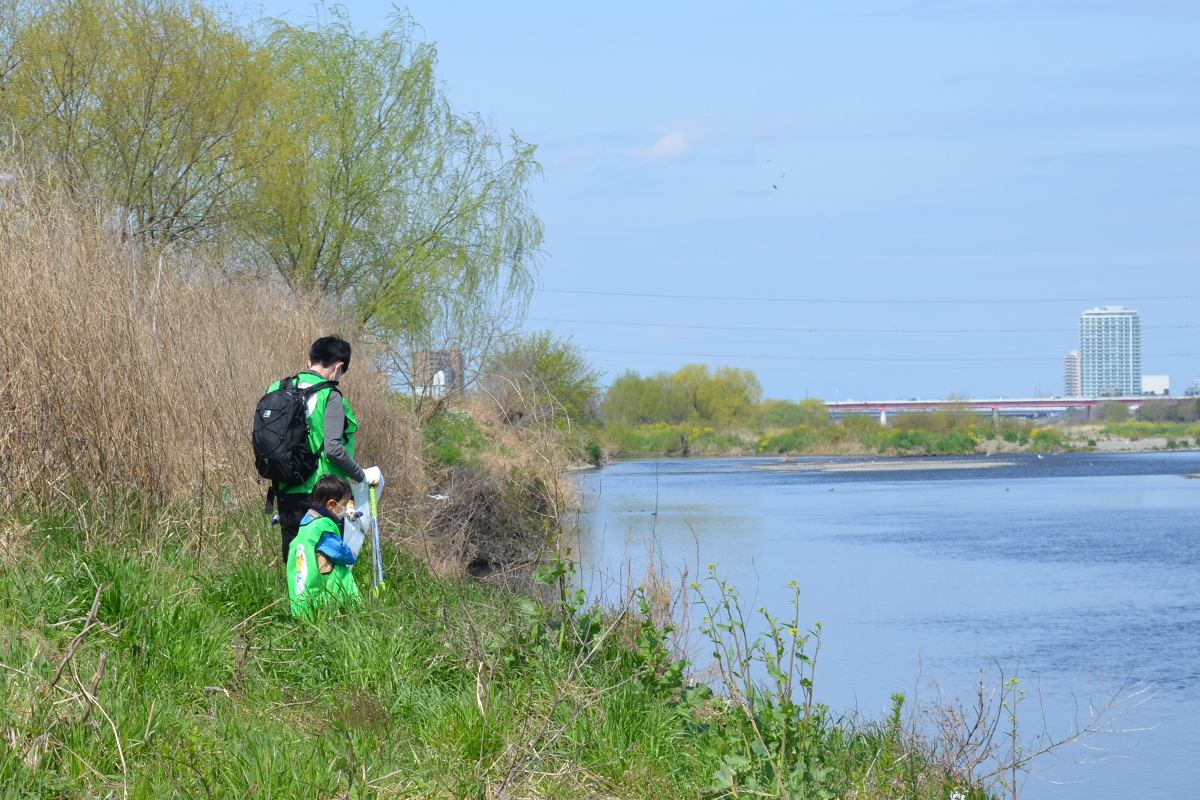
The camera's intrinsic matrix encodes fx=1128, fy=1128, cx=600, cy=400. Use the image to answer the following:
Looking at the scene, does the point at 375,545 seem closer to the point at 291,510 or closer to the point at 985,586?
the point at 291,510

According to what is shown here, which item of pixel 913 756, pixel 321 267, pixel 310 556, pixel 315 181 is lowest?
pixel 913 756

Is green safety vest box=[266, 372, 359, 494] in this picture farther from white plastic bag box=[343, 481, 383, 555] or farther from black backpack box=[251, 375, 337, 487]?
white plastic bag box=[343, 481, 383, 555]

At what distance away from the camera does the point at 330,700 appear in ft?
17.9

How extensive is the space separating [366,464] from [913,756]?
317 inches

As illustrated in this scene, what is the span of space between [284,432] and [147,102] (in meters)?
13.0

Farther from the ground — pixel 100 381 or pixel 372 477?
pixel 100 381

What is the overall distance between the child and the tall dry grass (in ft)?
4.10

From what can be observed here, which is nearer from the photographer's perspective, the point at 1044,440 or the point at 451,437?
the point at 451,437

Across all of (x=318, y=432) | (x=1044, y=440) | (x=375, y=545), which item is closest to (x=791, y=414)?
(x=1044, y=440)

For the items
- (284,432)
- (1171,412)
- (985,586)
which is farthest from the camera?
(1171,412)

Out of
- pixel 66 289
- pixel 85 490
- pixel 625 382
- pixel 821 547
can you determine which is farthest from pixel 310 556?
pixel 625 382

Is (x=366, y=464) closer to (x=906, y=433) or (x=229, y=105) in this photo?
(x=229, y=105)

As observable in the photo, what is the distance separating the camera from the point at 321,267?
22.3 meters

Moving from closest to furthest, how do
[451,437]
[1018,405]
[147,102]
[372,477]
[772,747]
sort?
[772,747], [372,477], [147,102], [451,437], [1018,405]
